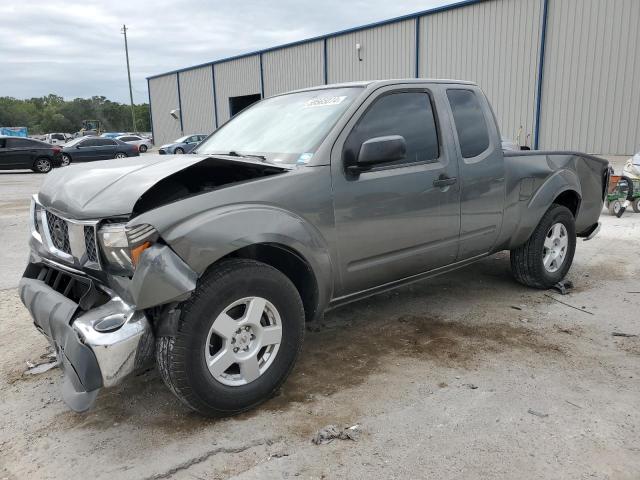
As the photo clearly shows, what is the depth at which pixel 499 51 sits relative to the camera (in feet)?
58.8

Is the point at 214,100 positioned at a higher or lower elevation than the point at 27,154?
higher

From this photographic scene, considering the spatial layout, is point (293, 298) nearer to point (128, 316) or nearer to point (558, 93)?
point (128, 316)

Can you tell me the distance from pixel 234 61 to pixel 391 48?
13.5 metres

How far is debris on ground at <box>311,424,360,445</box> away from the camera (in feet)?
8.83

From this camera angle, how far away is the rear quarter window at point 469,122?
4164 millimetres

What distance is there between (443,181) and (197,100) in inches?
1395

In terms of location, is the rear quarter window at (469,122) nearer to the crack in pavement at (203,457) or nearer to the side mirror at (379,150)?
the side mirror at (379,150)

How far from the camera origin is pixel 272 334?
296cm

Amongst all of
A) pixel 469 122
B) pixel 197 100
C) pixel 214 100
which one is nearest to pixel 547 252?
pixel 469 122

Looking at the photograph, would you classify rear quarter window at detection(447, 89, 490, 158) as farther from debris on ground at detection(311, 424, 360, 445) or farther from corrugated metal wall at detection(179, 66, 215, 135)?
corrugated metal wall at detection(179, 66, 215, 135)

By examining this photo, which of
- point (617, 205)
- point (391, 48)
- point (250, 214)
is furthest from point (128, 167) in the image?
point (391, 48)

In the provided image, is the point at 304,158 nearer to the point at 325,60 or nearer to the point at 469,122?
the point at 469,122

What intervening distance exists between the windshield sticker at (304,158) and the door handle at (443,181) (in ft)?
3.53

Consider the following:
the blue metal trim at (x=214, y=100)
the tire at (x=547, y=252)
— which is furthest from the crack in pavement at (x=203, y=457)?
the blue metal trim at (x=214, y=100)
